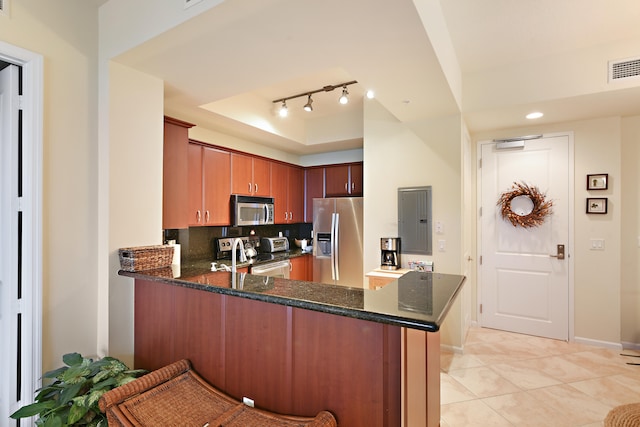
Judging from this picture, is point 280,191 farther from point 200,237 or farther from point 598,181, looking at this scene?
point 598,181

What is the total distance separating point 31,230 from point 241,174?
225 centimetres

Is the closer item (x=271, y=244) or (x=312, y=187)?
(x=271, y=244)

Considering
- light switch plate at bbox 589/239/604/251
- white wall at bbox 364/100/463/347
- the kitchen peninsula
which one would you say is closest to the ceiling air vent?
white wall at bbox 364/100/463/347

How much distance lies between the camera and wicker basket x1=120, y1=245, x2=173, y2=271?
2004mm

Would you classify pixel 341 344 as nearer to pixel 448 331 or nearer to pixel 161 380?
pixel 161 380

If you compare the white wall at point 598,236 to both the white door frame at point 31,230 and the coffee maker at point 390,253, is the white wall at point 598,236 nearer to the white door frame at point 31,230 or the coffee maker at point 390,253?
the coffee maker at point 390,253

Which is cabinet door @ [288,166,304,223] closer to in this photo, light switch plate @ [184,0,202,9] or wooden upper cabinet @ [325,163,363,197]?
wooden upper cabinet @ [325,163,363,197]

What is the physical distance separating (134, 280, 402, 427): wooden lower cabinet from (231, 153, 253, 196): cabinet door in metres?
1.95

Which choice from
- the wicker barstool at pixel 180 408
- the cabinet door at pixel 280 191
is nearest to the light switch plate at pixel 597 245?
the wicker barstool at pixel 180 408

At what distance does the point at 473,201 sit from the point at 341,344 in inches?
128

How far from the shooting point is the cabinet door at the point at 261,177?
408cm

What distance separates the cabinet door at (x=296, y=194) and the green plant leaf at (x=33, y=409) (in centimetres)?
340

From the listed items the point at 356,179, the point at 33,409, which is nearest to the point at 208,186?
the point at 356,179

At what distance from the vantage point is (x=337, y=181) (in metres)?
4.72
